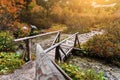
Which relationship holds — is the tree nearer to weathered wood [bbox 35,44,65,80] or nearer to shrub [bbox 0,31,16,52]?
shrub [bbox 0,31,16,52]

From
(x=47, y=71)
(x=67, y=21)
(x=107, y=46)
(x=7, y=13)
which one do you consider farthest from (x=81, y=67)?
(x=67, y=21)

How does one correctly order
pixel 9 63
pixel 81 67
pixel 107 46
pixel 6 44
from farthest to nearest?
1. pixel 107 46
2. pixel 6 44
3. pixel 81 67
4. pixel 9 63

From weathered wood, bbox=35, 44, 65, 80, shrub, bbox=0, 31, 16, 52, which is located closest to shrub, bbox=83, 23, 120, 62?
shrub, bbox=0, 31, 16, 52

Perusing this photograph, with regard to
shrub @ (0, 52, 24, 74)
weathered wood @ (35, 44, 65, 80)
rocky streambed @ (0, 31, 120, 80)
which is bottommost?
rocky streambed @ (0, 31, 120, 80)

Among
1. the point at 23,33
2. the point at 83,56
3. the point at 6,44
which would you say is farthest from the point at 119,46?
the point at 23,33

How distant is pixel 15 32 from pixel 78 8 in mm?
7943

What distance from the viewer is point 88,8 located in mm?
19297

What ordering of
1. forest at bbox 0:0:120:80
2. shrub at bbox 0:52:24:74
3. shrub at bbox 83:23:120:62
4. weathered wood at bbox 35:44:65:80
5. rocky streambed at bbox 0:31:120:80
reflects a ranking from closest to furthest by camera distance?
weathered wood at bbox 35:44:65:80 → rocky streambed at bbox 0:31:120:80 → shrub at bbox 0:52:24:74 → shrub at bbox 83:23:120:62 → forest at bbox 0:0:120:80

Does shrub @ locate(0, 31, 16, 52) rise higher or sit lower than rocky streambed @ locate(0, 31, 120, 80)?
higher

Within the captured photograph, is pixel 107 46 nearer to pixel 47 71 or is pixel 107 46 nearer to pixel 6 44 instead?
pixel 6 44

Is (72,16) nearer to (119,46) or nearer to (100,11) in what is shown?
(100,11)

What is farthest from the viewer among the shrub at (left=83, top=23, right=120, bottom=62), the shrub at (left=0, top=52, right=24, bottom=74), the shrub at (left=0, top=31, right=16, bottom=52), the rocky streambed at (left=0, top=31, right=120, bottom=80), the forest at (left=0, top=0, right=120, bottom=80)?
the forest at (left=0, top=0, right=120, bottom=80)

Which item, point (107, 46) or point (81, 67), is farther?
point (107, 46)

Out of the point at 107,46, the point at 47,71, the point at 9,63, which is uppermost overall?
the point at 47,71
